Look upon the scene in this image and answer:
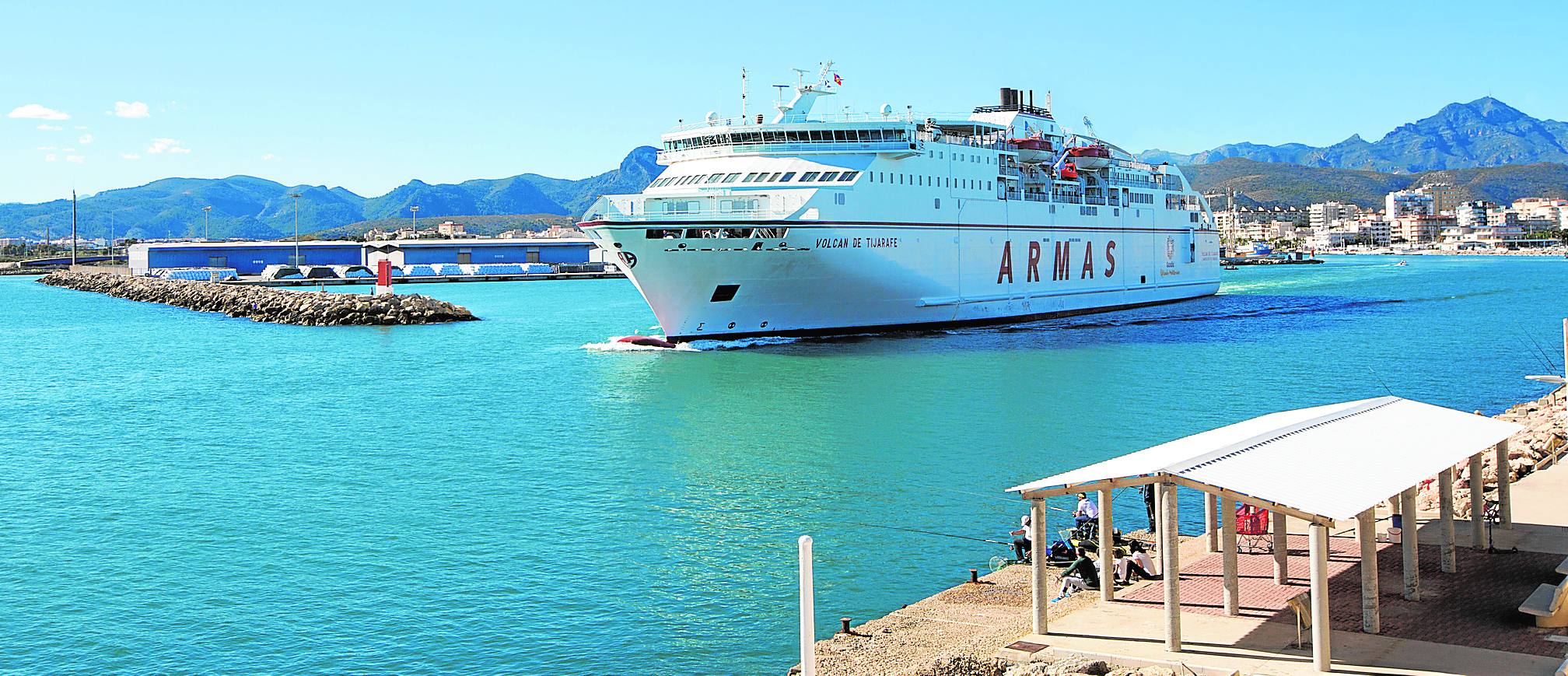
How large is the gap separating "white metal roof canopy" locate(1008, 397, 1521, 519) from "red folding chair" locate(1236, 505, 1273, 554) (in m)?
1.10

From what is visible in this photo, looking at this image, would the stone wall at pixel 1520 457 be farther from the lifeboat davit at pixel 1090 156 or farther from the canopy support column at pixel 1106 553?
the lifeboat davit at pixel 1090 156

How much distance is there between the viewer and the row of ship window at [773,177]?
39156mm

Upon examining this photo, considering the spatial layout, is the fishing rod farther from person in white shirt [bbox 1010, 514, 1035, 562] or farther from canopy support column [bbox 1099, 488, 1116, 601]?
canopy support column [bbox 1099, 488, 1116, 601]

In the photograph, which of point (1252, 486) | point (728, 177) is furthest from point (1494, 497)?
point (728, 177)

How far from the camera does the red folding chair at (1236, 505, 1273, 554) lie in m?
13.3

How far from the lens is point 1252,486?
31.9 ft

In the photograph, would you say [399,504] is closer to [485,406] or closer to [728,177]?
[485,406]

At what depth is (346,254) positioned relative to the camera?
12206cm

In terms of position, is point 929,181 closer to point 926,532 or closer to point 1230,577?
point 926,532

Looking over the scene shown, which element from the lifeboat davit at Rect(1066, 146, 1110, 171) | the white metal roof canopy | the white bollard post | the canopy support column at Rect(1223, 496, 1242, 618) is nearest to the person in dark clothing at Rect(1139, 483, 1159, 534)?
the white metal roof canopy

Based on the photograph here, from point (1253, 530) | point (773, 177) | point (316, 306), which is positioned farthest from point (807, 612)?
point (316, 306)

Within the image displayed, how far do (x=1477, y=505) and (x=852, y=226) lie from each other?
88.6 feet

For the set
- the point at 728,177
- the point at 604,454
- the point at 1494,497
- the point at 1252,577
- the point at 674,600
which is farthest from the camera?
the point at 728,177

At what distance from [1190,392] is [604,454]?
14.4 m
